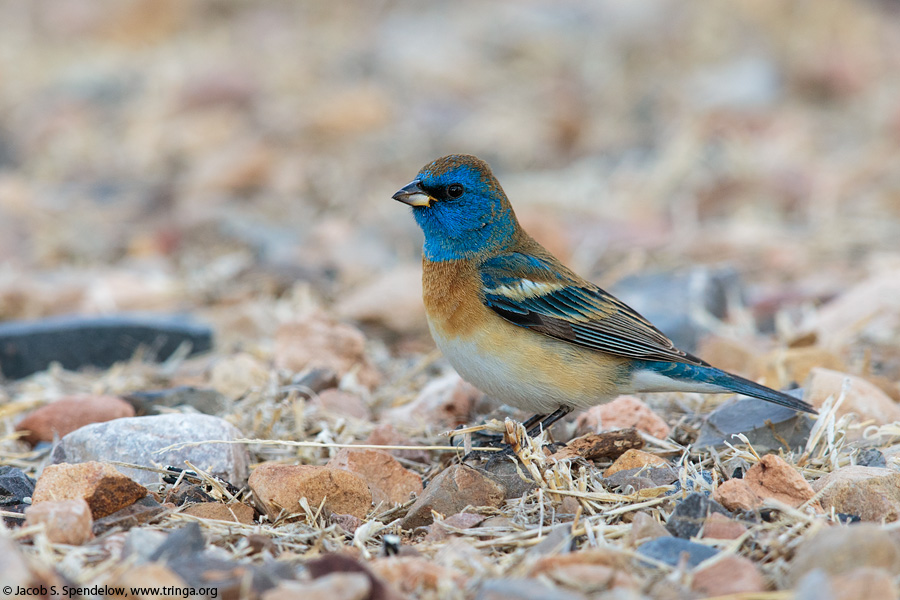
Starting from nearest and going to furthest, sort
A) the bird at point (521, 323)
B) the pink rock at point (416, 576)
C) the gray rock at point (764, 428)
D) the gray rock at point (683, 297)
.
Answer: the pink rock at point (416, 576) < the gray rock at point (764, 428) < the bird at point (521, 323) < the gray rock at point (683, 297)

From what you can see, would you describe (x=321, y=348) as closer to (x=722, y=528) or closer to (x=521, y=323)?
(x=521, y=323)

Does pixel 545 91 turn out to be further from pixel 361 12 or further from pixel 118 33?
pixel 118 33

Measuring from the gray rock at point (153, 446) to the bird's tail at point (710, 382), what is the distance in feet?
5.94

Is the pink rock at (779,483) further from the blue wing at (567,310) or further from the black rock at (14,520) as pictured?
the black rock at (14,520)

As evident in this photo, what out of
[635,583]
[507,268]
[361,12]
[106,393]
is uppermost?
[361,12]

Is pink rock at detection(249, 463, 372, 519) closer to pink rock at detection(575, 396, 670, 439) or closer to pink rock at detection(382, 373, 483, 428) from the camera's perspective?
pink rock at detection(382, 373, 483, 428)

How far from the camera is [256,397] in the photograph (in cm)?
476

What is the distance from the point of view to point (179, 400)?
183 inches

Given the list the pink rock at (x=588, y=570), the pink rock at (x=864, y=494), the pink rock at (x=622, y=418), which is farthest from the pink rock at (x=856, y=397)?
the pink rock at (x=588, y=570)

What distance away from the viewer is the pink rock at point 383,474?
3.89 m

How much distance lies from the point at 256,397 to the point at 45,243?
157 inches

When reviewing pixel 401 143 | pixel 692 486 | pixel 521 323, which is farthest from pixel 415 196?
pixel 401 143

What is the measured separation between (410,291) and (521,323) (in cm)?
188

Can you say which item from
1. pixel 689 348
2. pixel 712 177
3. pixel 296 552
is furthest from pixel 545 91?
pixel 296 552
